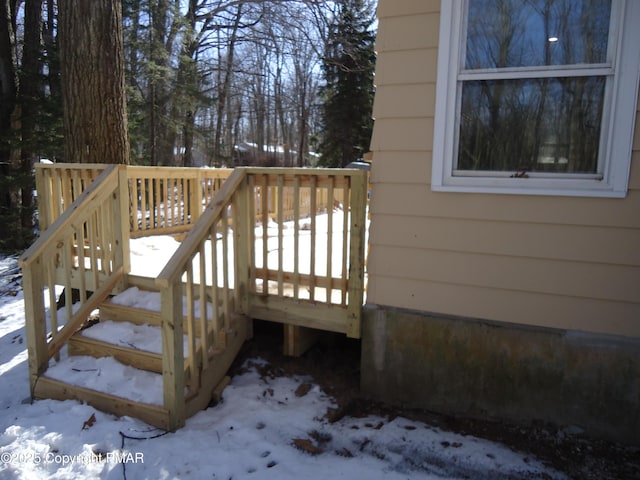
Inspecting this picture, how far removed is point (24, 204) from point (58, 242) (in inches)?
296

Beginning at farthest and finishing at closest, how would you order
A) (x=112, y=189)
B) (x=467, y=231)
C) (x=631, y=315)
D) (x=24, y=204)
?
1. (x=24, y=204)
2. (x=112, y=189)
3. (x=467, y=231)
4. (x=631, y=315)

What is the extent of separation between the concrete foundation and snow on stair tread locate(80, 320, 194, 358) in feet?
4.44

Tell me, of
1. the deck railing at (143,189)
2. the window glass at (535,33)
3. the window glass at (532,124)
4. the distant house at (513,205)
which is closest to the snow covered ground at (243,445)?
the distant house at (513,205)

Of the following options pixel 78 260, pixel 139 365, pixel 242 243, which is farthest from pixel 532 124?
pixel 78 260

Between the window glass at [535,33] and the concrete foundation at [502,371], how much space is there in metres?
1.55

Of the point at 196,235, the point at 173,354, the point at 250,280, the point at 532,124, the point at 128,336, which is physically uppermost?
the point at 532,124

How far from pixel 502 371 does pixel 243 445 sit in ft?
5.29

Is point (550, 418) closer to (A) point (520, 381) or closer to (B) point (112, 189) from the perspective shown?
(A) point (520, 381)

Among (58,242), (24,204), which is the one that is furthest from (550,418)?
(24,204)

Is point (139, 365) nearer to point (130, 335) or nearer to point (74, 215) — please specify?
point (130, 335)

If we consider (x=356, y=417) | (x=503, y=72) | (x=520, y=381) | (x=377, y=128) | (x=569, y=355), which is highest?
(x=503, y=72)

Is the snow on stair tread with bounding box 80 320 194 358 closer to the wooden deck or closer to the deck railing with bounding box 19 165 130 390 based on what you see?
the wooden deck

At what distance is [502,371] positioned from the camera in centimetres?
273

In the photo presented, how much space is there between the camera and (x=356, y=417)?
2.86m
